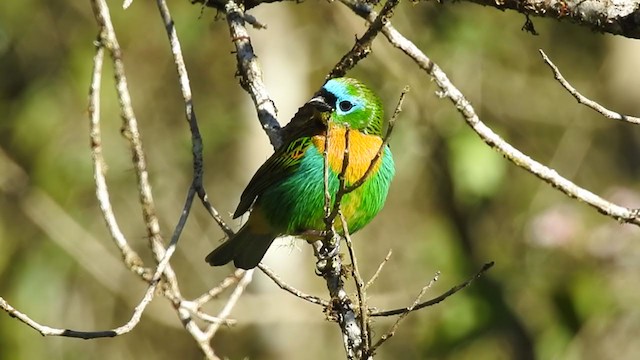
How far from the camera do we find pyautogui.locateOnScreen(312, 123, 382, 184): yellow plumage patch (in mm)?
4086

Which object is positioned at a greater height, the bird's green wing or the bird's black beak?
the bird's black beak

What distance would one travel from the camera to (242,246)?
179 inches

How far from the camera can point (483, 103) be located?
28.0 feet

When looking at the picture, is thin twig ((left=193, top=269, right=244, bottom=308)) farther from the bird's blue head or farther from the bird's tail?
the bird's blue head

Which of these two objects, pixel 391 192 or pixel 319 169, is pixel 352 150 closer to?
pixel 319 169

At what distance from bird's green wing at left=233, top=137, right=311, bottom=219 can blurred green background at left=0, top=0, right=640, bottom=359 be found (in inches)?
95.4

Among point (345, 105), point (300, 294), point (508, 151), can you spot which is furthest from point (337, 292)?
point (345, 105)

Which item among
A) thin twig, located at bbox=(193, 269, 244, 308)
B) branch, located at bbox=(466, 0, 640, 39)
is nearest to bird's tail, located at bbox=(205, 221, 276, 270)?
thin twig, located at bbox=(193, 269, 244, 308)

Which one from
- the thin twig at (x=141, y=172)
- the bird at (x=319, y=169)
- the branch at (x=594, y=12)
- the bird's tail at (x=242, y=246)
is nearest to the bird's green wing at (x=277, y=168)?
the bird at (x=319, y=169)

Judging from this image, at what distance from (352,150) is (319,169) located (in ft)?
0.61

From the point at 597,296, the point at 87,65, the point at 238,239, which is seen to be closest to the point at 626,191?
the point at 597,296

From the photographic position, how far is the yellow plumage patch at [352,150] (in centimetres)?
409

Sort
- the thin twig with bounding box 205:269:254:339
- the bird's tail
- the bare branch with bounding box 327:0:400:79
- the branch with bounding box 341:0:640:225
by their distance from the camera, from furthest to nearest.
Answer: the bird's tail
the thin twig with bounding box 205:269:254:339
the bare branch with bounding box 327:0:400:79
the branch with bounding box 341:0:640:225

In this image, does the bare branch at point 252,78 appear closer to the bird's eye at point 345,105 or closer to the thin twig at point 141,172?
the bird's eye at point 345,105
